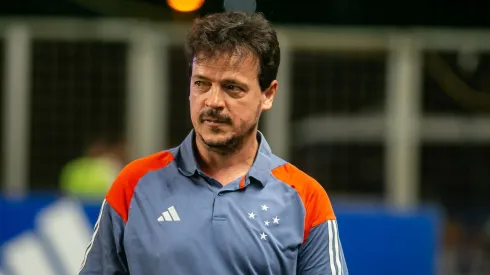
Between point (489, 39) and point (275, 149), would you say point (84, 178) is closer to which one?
point (275, 149)

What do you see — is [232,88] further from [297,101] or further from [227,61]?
[297,101]

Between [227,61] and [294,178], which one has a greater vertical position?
[227,61]

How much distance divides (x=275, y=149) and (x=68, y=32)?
1.98m

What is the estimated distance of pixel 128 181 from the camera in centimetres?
257

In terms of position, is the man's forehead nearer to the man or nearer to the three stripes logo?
the man

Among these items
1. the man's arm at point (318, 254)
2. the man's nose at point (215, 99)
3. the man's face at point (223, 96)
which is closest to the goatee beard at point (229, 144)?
the man's face at point (223, 96)

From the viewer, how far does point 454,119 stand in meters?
8.50

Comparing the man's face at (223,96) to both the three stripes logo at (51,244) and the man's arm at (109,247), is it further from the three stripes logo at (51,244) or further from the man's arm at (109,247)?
the three stripes logo at (51,244)

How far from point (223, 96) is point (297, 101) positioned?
5926mm

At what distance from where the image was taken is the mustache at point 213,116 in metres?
2.50

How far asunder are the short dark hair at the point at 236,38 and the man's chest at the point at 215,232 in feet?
1.05

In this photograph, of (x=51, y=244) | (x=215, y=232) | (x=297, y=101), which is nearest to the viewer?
(x=215, y=232)

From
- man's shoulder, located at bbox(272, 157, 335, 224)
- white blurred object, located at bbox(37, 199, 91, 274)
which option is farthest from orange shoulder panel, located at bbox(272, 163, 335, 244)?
white blurred object, located at bbox(37, 199, 91, 274)

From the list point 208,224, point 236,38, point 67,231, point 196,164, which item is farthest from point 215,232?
point 67,231
